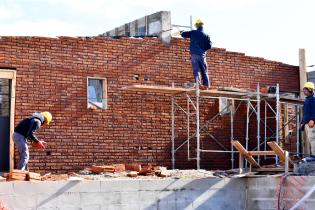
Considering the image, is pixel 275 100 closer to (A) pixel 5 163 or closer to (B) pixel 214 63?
(B) pixel 214 63

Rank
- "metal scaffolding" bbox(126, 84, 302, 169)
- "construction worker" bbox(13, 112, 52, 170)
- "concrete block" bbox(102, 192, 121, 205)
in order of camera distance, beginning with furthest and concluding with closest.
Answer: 1. "metal scaffolding" bbox(126, 84, 302, 169)
2. "construction worker" bbox(13, 112, 52, 170)
3. "concrete block" bbox(102, 192, 121, 205)

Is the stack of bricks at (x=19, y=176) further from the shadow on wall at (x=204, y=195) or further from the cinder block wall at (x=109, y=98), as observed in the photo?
the cinder block wall at (x=109, y=98)

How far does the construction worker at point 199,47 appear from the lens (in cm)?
1478

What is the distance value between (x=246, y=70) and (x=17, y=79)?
6.89 meters

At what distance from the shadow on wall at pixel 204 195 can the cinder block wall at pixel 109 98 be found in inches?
129

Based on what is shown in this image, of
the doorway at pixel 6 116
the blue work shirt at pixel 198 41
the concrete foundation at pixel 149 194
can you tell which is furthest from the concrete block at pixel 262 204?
the doorway at pixel 6 116

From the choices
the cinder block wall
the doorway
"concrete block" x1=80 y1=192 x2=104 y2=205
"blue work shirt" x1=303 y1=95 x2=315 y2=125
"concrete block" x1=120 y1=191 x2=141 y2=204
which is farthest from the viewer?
the cinder block wall

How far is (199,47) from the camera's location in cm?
1484

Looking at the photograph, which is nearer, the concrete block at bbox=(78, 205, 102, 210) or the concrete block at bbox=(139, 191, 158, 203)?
the concrete block at bbox=(78, 205, 102, 210)

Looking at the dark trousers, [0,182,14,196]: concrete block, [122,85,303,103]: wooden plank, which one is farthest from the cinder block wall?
[0,182,14,196]: concrete block

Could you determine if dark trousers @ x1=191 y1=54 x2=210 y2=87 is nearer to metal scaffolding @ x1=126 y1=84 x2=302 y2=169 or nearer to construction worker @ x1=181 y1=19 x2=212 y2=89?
construction worker @ x1=181 y1=19 x2=212 y2=89

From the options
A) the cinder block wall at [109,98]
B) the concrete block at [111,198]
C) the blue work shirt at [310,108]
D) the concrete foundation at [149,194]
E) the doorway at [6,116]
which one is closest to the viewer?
the concrete foundation at [149,194]

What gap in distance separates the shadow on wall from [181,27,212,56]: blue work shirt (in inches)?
156

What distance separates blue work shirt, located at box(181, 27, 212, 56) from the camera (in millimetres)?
14781
